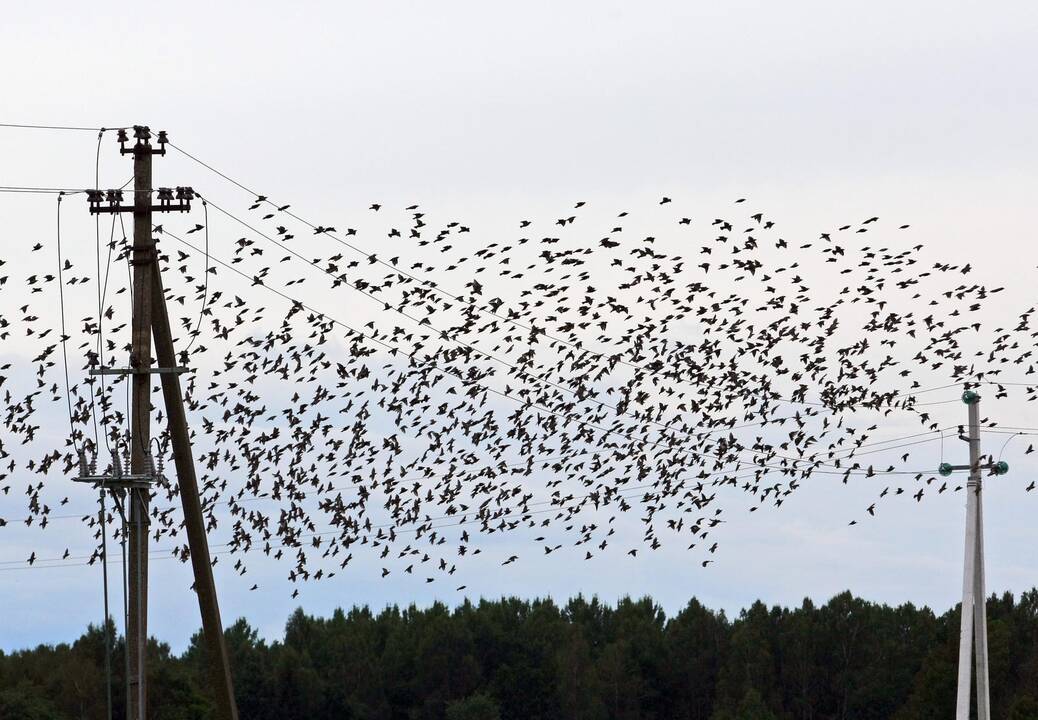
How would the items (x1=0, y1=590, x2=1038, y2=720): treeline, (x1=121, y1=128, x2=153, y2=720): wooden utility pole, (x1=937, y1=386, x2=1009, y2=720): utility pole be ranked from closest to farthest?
(x1=121, y1=128, x2=153, y2=720): wooden utility pole, (x1=937, y1=386, x2=1009, y2=720): utility pole, (x1=0, y1=590, x2=1038, y2=720): treeline

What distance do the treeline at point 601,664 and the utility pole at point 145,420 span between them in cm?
6686

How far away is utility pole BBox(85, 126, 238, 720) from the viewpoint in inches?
938

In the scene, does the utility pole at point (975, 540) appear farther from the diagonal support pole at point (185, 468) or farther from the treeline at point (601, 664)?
the treeline at point (601, 664)

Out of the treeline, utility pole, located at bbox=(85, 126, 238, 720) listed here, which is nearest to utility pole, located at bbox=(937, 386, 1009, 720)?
utility pole, located at bbox=(85, 126, 238, 720)

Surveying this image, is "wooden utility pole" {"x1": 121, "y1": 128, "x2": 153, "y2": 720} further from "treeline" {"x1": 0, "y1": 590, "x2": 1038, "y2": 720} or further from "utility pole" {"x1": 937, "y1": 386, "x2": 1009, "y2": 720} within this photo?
"treeline" {"x1": 0, "y1": 590, "x2": 1038, "y2": 720}

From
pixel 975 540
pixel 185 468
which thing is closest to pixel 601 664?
pixel 975 540

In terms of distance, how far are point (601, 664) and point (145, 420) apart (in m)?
73.9

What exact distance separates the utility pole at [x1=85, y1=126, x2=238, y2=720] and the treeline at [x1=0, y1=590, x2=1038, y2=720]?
66.9 metres

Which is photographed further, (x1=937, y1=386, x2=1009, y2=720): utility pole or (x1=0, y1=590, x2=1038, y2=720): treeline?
(x1=0, y1=590, x2=1038, y2=720): treeline

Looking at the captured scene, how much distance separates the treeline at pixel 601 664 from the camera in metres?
92.1

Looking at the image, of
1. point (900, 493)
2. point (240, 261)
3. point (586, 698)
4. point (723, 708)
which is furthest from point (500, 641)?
point (240, 261)

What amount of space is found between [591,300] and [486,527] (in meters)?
3.94

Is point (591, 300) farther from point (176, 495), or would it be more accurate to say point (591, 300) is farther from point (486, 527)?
point (176, 495)

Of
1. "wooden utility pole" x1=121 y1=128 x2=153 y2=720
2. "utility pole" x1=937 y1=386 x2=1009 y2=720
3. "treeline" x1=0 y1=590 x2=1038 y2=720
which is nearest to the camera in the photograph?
"wooden utility pole" x1=121 y1=128 x2=153 y2=720
